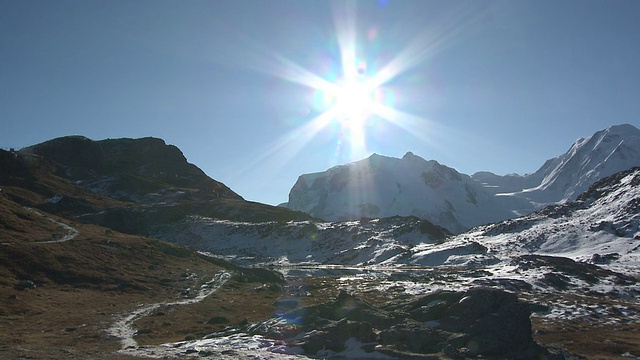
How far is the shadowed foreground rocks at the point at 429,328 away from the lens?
38969mm

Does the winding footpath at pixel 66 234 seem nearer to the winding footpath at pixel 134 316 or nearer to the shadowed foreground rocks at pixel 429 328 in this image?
the winding footpath at pixel 134 316

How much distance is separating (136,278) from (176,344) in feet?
132

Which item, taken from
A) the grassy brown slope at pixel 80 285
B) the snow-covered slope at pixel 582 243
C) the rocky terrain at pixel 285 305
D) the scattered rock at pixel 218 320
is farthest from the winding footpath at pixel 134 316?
the snow-covered slope at pixel 582 243

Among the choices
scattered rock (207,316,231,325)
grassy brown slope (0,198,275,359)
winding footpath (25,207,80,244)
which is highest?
winding footpath (25,207,80,244)

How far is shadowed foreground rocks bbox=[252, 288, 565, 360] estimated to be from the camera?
39.0m

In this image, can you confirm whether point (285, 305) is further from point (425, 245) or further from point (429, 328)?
point (425, 245)

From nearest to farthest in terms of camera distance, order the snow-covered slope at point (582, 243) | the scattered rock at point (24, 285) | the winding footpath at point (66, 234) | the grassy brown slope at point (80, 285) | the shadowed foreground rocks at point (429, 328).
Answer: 1. the shadowed foreground rocks at point (429, 328)
2. the grassy brown slope at point (80, 285)
3. the scattered rock at point (24, 285)
4. the winding footpath at point (66, 234)
5. the snow-covered slope at point (582, 243)

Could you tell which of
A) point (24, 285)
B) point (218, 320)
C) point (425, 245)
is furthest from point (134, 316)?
point (425, 245)

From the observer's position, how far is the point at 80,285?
6812 centimetres

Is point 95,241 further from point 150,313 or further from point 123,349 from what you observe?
point 123,349

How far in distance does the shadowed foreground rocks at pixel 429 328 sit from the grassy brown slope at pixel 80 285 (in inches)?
610

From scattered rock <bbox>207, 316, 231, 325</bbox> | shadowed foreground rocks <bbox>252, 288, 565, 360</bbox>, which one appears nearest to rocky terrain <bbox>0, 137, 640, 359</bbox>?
shadowed foreground rocks <bbox>252, 288, 565, 360</bbox>

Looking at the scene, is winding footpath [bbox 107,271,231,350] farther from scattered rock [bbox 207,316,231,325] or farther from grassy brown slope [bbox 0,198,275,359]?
scattered rock [bbox 207,316,231,325]

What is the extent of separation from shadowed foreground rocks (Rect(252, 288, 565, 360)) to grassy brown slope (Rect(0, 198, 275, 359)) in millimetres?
15496
